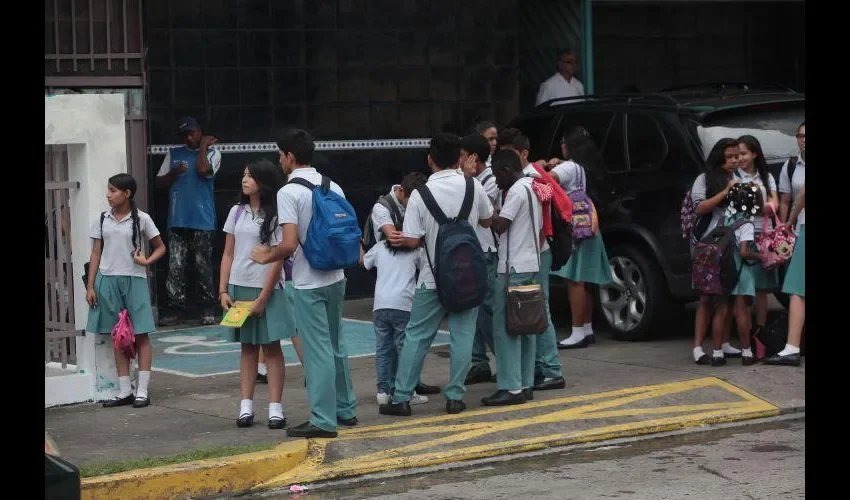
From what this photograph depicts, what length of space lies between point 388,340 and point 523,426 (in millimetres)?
1050

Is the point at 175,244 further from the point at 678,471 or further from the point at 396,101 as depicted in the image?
the point at 678,471

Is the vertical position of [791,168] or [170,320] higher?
[791,168]

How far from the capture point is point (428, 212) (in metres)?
8.86

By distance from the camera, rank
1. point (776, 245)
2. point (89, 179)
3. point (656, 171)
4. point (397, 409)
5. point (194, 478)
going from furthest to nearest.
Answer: point (656, 171), point (776, 245), point (89, 179), point (397, 409), point (194, 478)

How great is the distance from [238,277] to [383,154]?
5.75 meters

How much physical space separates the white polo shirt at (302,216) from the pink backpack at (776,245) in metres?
3.54

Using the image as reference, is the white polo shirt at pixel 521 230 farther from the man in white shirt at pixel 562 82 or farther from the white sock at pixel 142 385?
the man in white shirt at pixel 562 82

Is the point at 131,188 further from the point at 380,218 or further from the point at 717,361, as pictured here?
the point at 717,361

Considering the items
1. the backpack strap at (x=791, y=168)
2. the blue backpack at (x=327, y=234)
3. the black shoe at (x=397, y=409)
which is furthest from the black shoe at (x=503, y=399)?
the backpack strap at (x=791, y=168)

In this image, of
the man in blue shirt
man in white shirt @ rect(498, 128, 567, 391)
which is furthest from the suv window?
the man in blue shirt

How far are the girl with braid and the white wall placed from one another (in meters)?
0.17

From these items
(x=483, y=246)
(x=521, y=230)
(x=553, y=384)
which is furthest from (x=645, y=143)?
(x=483, y=246)

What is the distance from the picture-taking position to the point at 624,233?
11859 millimetres
